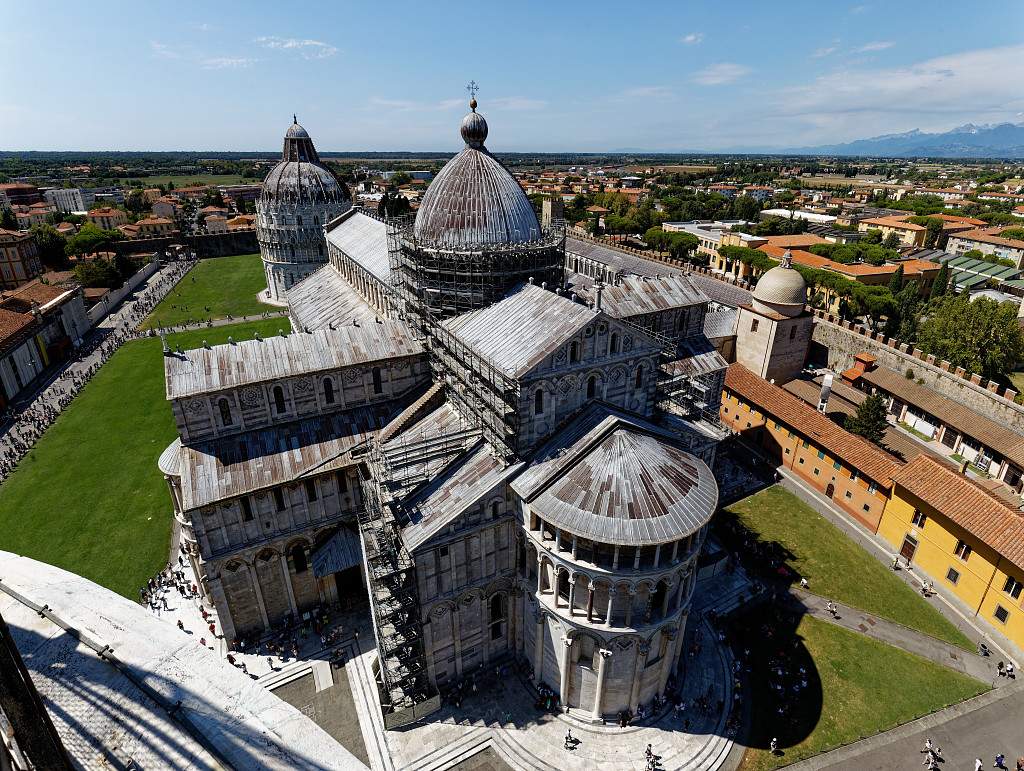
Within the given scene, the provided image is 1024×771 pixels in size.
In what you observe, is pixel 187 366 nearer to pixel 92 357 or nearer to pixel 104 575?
pixel 104 575

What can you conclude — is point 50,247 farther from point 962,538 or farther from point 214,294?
point 962,538

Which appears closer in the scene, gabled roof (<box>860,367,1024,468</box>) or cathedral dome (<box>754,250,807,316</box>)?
gabled roof (<box>860,367,1024,468</box>)

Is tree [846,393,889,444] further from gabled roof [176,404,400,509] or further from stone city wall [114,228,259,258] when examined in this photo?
stone city wall [114,228,259,258]

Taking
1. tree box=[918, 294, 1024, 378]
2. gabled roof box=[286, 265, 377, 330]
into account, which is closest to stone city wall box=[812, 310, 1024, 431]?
tree box=[918, 294, 1024, 378]

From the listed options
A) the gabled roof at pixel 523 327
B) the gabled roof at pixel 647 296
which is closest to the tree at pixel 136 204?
the gabled roof at pixel 647 296

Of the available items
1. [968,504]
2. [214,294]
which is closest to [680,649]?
[968,504]

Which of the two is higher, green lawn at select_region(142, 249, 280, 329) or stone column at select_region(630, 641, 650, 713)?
green lawn at select_region(142, 249, 280, 329)

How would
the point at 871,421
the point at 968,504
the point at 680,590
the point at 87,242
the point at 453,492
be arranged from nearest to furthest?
the point at 680,590
the point at 453,492
the point at 968,504
the point at 871,421
the point at 87,242
